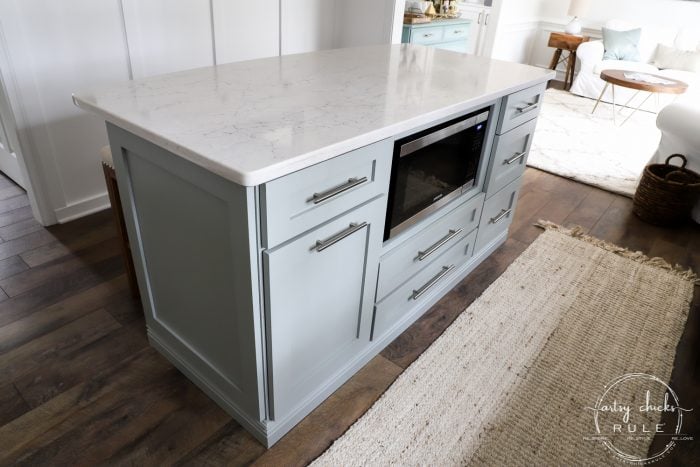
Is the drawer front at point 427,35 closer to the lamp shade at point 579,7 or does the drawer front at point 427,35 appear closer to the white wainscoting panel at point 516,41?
the white wainscoting panel at point 516,41

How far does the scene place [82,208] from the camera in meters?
2.53

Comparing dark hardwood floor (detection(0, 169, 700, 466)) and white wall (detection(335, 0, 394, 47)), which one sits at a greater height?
white wall (detection(335, 0, 394, 47))

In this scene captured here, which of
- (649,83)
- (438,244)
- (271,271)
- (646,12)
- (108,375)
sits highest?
(646,12)

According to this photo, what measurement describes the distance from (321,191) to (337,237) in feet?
0.53

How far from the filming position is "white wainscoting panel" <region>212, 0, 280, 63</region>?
2717mm

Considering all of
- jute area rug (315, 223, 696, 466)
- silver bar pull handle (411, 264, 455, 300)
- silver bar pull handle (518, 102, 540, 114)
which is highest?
silver bar pull handle (518, 102, 540, 114)

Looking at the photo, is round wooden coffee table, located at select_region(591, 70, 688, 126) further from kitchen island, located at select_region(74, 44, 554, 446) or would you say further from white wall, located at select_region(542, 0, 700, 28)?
kitchen island, located at select_region(74, 44, 554, 446)

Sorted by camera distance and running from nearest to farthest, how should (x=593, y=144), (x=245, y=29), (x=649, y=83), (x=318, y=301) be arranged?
(x=318, y=301), (x=245, y=29), (x=593, y=144), (x=649, y=83)

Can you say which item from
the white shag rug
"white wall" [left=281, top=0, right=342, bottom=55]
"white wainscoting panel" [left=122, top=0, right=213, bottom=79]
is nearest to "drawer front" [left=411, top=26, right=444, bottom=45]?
"white wall" [left=281, top=0, right=342, bottom=55]

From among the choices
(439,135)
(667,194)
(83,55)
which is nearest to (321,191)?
(439,135)

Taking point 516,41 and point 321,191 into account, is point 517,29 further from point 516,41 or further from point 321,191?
point 321,191

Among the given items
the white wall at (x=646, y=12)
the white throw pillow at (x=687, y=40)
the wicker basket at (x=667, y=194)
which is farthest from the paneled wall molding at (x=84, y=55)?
the white wall at (x=646, y=12)

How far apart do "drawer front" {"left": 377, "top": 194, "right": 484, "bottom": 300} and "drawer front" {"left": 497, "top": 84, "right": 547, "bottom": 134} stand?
1.05 feet

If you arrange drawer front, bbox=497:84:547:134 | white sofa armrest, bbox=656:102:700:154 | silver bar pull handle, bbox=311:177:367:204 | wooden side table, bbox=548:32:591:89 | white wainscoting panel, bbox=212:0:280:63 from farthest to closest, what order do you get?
wooden side table, bbox=548:32:591:89, white wainscoting panel, bbox=212:0:280:63, white sofa armrest, bbox=656:102:700:154, drawer front, bbox=497:84:547:134, silver bar pull handle, bbox=311:177:367:204
